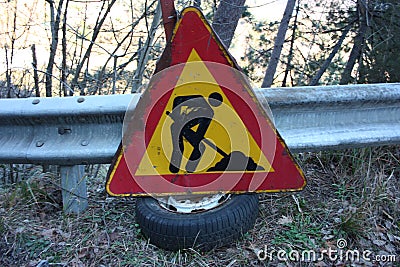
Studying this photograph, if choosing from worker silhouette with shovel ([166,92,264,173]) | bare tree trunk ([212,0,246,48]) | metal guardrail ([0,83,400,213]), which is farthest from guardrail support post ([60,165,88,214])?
bare tree trunk ([212,0,246,48])

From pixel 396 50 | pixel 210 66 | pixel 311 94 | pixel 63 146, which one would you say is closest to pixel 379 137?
pixel 311 94

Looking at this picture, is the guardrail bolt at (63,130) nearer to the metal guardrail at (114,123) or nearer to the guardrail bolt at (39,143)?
the metal guardrail at (114,123)

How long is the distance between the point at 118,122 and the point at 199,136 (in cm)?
61

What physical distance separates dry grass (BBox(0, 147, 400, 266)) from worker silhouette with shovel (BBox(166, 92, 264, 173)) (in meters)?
0.49

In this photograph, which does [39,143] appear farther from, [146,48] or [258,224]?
[146,48]

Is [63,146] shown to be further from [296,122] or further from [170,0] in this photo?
[296,122]

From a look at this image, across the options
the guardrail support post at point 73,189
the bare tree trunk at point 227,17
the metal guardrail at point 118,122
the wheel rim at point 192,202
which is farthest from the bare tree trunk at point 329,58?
the guardrail support post at point 73,189

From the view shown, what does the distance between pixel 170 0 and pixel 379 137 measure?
5.14 feet

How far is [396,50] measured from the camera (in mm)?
4734

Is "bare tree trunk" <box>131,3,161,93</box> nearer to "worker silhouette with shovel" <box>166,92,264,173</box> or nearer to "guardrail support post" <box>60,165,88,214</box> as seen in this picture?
"guardrail support post" <box>60,165,88,214</box>

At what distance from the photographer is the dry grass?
7.52 ft

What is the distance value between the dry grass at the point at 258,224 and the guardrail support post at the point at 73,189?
0.06 meters

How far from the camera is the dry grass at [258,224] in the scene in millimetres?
2293

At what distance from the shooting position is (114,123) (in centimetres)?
251
